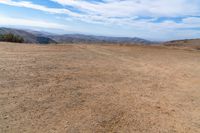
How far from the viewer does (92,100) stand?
22.1 feet

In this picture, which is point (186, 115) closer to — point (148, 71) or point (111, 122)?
point (111, 122)

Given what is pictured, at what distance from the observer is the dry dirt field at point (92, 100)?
525cm

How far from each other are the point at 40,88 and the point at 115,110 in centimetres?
218

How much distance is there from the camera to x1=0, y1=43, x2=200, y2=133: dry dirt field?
5.25 m

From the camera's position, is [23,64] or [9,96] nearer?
[9,96]

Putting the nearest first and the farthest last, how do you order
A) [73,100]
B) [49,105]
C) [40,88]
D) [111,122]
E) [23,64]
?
1. [111,122]
2. [49,105]
3. [73,100]
4. [40,88]
5. [23,64]

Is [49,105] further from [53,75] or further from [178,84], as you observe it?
[178,84]

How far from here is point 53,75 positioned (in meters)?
8.89

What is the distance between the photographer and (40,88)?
286 inches

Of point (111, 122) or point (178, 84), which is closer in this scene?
point (111, 122)

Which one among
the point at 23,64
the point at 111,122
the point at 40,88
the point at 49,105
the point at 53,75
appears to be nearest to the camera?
the point at 111,122

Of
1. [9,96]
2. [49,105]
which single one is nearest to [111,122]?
[49,105]

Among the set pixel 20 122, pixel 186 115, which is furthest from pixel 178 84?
pixel 20 122

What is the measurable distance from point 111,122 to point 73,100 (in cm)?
146
